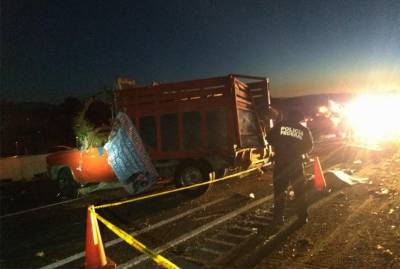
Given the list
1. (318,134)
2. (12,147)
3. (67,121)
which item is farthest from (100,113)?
(318,134)

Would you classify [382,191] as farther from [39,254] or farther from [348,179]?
[39,254]

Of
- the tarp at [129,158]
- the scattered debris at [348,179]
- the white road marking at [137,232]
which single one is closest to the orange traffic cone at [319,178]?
the scattered debris at [348,179]

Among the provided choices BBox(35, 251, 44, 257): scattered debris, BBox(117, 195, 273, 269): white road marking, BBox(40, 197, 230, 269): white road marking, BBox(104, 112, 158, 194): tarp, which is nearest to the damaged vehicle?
BBox(104, 112, 158, 194): tarp

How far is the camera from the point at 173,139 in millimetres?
10375

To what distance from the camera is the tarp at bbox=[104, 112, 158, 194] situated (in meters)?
9.55

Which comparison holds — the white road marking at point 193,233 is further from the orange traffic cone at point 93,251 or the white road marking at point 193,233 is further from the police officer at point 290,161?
the police officer at point 290,161

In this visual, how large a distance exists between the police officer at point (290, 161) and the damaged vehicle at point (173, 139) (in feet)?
9.67

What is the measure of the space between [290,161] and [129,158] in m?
4.02

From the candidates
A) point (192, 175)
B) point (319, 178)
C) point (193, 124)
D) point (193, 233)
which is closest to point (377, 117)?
point (319, 178)

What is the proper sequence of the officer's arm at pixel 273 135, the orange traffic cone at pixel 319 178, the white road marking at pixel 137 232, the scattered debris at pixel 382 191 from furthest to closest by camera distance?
the orange traffic cone at pixel 319 178 < the scattered debris at pixel 382 191 < the officer's arm at pixel 273 135 < the white road marking at pixel 137 232

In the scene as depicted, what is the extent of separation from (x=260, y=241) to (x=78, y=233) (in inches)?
122

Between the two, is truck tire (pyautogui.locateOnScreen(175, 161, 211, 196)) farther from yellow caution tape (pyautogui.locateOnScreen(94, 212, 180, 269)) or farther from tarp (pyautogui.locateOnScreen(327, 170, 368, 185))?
yellow caution tape (pyautogui.locateOnScreen(94, 212, 180, 269))

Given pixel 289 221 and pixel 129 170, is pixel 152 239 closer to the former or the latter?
pixel 289 221

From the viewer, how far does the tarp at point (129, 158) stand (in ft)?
31.3
